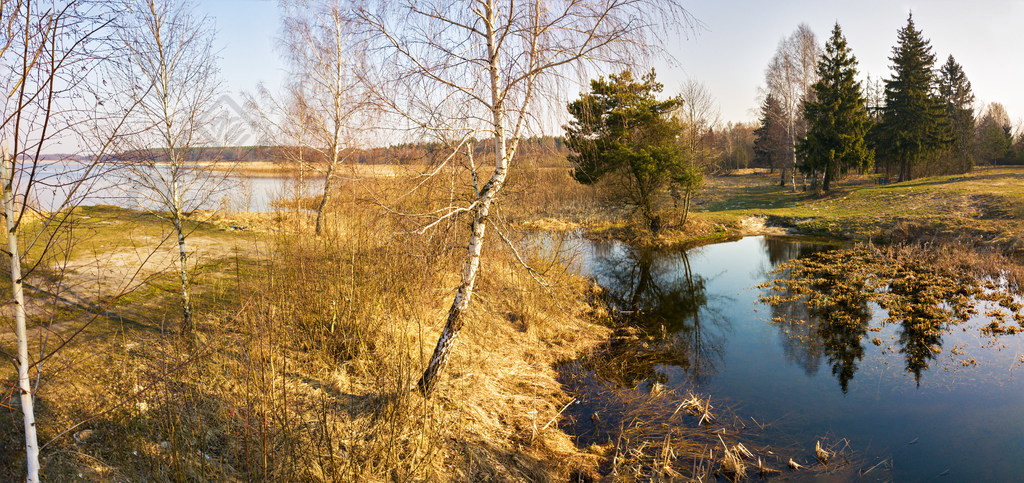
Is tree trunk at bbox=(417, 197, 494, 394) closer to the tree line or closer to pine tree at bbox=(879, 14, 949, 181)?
the tree line

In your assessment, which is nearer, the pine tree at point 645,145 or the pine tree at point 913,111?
the pine tree at point 645,145

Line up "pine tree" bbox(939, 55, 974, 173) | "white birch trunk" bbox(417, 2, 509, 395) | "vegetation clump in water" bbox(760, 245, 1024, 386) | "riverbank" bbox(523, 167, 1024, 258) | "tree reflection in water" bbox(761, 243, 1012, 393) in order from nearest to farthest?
"white birch trunk" bbox(417, 2, 509, 395) < "tree reflection in water" bbox(761, 243, 1012, 393) < "vegetation clump in water" bbox(760, 245, 1024, 386) < "riverbank" bbox(523, 167, 1024, 258) < "pine tree" bbox(939, 55, 974, 173)

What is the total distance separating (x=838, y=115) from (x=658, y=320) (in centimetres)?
2074

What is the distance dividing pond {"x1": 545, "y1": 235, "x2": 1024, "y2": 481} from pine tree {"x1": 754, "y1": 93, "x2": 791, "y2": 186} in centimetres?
2075

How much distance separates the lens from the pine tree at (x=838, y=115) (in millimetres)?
23359

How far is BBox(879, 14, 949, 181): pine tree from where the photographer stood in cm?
2539

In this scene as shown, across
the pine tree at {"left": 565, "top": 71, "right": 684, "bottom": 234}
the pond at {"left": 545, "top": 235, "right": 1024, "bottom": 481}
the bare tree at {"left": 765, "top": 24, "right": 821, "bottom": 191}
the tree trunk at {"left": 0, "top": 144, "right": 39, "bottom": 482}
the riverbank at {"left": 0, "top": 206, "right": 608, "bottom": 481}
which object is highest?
the bare tree at {"left": 765, "top": 24, "right": 821, "bottom": 191}

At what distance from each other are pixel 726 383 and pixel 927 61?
1134 inches

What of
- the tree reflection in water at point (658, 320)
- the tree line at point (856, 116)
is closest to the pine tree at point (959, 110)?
the tree line at point (856, 116)

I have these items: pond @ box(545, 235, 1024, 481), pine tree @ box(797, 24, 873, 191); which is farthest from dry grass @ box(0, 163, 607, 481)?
pine tree @ box(797, 24, 873, 191)

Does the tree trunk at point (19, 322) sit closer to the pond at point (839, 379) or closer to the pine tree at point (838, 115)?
the pond at point (839, 379)

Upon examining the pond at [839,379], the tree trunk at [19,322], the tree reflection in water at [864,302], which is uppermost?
the tree trunk at [19,322]

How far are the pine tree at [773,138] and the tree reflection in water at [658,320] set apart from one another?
1739 cm

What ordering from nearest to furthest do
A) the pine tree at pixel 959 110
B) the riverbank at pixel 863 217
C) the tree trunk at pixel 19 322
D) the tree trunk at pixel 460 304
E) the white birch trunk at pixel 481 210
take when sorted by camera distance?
1. the tree trunk at pixel 19 322
2. the white birch trunk at pixel 481 210
3. the tree trunk at pixel 460 304
4. the riverbank at pixel 863 217
5. the pine tree at pixel 959 110
